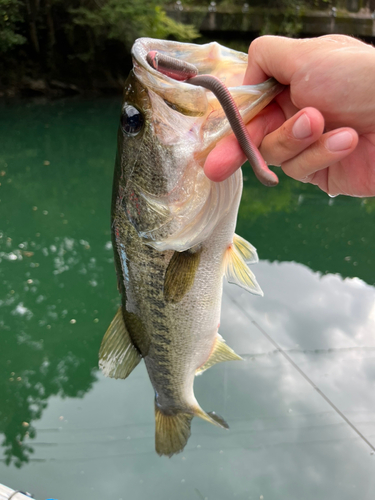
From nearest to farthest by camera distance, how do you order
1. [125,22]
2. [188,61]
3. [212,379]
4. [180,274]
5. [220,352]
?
[188,61], [180,274], [220,352], [212,379], [125,22]

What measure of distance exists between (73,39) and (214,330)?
1319 centimetres

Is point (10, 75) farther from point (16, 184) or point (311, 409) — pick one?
point (311, 409)

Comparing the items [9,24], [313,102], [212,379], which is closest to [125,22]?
[9,24]

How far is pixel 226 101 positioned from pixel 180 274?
22.4 inches

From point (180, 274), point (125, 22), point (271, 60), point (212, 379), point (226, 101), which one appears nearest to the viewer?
point (226, 101)

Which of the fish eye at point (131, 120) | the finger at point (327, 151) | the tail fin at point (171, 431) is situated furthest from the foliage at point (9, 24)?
the finger at point (327, 151)

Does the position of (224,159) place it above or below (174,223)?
above

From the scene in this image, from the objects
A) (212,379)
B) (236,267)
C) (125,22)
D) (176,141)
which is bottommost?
(212,379)

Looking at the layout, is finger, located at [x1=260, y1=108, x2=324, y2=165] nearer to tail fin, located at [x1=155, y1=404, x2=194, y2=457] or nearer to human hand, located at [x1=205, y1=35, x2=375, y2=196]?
human hand, located at [x1=205, y1=35, x2=375, y2=196]

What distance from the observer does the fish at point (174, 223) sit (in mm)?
907

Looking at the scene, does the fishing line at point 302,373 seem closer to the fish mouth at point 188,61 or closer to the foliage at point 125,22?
the fish mouth at point 188,61

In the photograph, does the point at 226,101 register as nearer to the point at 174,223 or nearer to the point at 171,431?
the point at 174,223

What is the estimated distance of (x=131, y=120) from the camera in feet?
3.23

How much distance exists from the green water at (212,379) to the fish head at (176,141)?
1629mm
